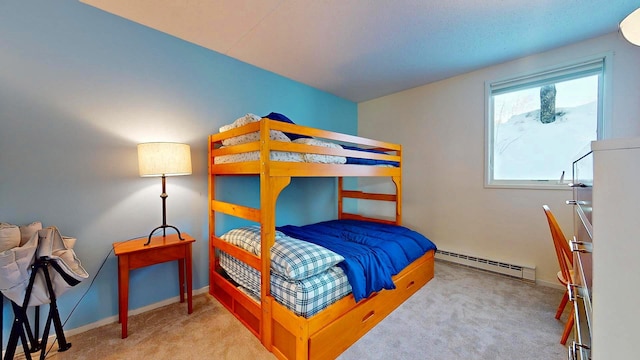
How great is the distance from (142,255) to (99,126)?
1026 millimetres

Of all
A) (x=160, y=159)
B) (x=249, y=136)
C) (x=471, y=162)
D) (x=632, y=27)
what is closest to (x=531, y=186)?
(x=471, y=162)

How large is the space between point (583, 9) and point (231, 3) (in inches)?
102

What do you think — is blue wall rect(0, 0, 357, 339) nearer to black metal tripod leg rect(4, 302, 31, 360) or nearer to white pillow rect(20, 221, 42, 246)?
white pillow rect(20, 221, 42, 246)

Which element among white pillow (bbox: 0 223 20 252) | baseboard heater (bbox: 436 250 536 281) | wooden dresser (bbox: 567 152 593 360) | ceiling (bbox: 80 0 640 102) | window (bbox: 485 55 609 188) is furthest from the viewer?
baseboard heater (bbox: 436 250 536 281)

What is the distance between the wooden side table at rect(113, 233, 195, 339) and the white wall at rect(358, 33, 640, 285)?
9.19 ft

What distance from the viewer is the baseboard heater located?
7.98 ft

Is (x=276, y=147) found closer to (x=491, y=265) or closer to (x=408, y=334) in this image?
(x=408, y=334)

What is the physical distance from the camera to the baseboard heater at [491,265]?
95.7 inches

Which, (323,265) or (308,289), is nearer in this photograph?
(308,289)

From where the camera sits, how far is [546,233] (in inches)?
93.3

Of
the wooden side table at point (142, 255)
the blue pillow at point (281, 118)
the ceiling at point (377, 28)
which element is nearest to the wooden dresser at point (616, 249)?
the blue pillow at point (281, 118)

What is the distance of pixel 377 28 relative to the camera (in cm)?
198

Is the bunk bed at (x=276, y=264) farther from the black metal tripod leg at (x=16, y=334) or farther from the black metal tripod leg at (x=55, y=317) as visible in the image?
the black metal tripod leg at (x=16, y=334)

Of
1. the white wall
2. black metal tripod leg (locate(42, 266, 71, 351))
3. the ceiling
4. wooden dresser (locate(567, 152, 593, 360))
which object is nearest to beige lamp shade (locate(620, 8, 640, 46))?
wooden dresser (locate(567, 152, 593, 360))
